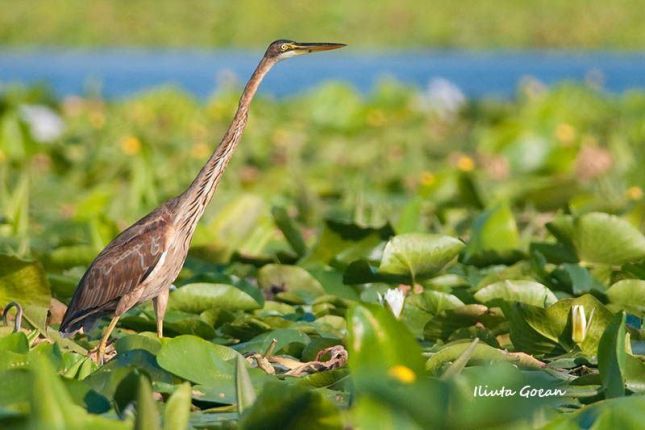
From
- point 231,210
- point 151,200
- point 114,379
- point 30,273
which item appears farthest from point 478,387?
point 151,200

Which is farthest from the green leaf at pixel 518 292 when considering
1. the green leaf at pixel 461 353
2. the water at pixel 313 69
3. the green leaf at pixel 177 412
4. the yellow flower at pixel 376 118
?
the water at pixel 313 69

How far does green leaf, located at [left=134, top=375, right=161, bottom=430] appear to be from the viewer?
184 centimetres

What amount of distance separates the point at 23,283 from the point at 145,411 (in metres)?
1.41

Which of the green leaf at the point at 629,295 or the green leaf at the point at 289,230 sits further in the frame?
the green leaf at the point at 289,230

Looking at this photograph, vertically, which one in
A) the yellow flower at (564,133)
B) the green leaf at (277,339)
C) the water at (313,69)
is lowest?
the water at (313,69)

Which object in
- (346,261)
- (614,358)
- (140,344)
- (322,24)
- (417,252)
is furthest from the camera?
(322,24)

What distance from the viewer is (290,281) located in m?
3.55

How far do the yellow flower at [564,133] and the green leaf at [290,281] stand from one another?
3568mm

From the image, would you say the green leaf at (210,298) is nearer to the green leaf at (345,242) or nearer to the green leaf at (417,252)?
the green leaf at (417,252)

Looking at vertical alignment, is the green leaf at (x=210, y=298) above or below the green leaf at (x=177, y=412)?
below

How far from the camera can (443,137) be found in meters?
8.00

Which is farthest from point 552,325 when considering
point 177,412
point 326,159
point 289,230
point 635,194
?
point 326,159

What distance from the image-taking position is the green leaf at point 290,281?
3.52m

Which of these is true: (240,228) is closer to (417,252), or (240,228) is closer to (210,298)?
(210,298)
